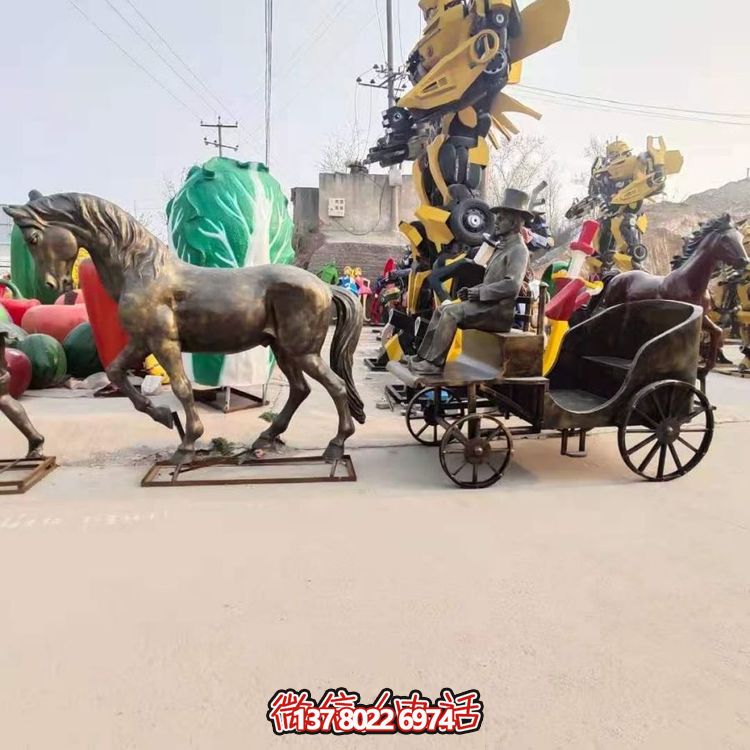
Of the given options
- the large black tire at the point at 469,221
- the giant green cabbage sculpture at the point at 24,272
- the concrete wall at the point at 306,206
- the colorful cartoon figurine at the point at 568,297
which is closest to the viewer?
the colorful cartoon figurine at the point at 568,297

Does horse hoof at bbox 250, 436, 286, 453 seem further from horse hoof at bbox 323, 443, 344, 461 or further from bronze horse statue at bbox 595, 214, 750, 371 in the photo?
bronze horse statue at bbox 595, 214, 750, 371

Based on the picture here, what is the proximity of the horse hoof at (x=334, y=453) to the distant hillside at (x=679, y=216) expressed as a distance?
1874 centimetres

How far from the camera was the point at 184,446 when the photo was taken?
14.9 ft

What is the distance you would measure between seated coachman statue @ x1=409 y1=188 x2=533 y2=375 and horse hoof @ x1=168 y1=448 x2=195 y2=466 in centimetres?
180

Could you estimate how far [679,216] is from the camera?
33.1 meters

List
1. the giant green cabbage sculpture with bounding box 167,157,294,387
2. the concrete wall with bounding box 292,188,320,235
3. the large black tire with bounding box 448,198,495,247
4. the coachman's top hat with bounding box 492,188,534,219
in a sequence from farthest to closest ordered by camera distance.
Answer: the concrete wall with bounding box 292,188,320,235 → the large black tire with bounding box 448,198,495,247 → the giant green cabbage sculpture with bounding box 167,157,294,387 → the coachman's top hat with bounding box 492,188,534,219

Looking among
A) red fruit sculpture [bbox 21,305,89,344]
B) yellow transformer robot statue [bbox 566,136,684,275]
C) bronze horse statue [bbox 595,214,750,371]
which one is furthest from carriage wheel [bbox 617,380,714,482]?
yellow transformer robot statue [bbox 566,136,684,275]

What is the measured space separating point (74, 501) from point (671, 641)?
3466mm

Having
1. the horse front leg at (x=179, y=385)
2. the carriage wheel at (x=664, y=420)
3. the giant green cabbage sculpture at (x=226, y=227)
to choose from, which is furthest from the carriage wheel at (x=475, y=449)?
the giant green cabbage sculpture at (x=226, y=227)

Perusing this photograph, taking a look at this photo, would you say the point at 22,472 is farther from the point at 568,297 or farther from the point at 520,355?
the point at 568,297

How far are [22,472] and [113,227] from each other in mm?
1914

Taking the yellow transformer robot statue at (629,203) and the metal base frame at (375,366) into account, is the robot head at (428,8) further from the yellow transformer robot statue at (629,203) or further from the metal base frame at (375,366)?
the yellow transformer robot statue at (629,203)

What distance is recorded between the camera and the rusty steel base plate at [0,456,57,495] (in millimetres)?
4047

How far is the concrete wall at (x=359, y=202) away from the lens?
26.5 m
